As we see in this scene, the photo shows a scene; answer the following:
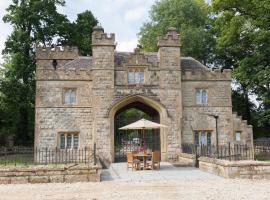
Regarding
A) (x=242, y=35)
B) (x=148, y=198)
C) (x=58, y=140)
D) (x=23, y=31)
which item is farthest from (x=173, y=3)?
(x=148, y=198)

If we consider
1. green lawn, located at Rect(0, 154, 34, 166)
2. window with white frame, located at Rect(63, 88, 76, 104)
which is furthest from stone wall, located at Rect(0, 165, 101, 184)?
window with white frame, located at Rect(63, 88, 76, 104)

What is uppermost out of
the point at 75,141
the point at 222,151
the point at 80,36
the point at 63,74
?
the point at 80,36

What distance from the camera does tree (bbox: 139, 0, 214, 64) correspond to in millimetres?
36875

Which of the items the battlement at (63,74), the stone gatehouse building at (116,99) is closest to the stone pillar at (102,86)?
the stone gatehouse building at (116,99)

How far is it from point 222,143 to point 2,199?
1606 centimetres

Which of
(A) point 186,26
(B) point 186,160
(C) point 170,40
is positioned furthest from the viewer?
(A) point 186,26

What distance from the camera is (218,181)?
13164 mm

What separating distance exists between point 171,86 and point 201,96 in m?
2.38

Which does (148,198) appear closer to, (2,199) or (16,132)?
(2,199)

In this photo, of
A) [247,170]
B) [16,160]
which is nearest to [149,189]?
[247,170]

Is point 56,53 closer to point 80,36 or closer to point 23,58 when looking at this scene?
point 23,58

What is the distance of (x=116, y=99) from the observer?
2202 centimetres

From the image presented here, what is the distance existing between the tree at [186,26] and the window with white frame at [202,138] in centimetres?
1543

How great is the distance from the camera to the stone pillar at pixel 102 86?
21641 millimetres
